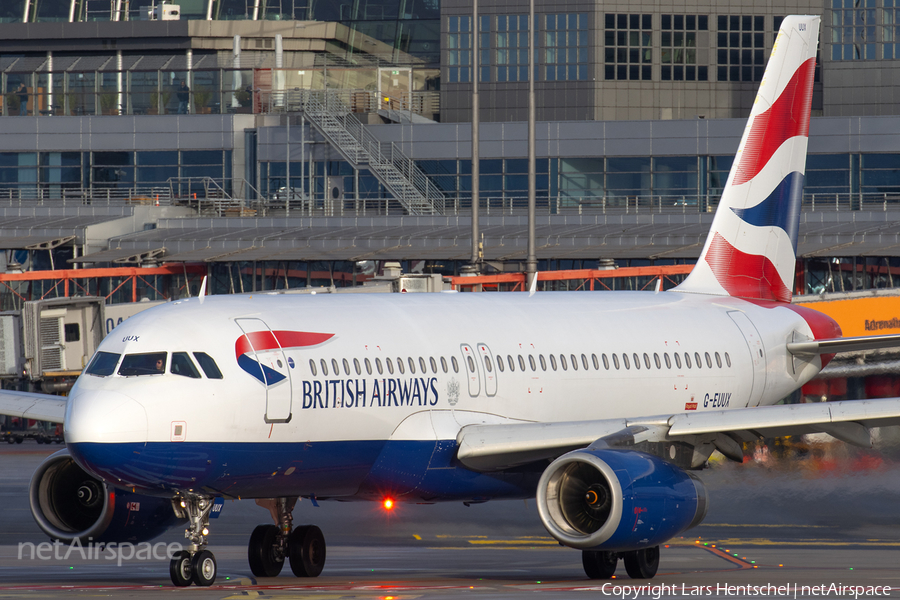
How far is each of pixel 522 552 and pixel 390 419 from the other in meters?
6.11

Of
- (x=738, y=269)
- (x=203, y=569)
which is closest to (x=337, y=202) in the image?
(x=738, y=269)

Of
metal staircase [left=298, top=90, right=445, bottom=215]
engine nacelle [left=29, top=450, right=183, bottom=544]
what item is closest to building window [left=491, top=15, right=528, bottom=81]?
metal staircase [left=298, top=90, right=445, bottom=215]

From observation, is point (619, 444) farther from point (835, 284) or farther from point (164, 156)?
point (164, 156)

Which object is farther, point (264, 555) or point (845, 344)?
point (845, 344)

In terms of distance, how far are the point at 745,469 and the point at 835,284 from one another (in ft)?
72.6

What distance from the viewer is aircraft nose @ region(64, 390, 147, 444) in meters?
17.4

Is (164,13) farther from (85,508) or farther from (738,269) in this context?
(85,508)

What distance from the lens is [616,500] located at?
61.7ft

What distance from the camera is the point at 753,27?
3600 inches

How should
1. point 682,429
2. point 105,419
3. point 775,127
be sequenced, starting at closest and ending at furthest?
point 105,419
point 682,429
point 775,127

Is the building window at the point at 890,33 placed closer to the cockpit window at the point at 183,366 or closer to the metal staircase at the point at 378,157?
the metal staircase at the point at 378,157

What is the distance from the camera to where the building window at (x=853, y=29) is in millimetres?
87375

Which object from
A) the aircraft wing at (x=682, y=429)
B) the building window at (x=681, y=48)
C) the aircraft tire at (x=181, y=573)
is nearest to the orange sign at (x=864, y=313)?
the aircraft wing at (x=682, y=429)

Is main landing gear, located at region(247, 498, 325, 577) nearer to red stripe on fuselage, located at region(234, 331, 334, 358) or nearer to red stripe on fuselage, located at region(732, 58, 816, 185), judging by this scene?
red stripe on fuselage, located at region(234, 331, 334, 358)
